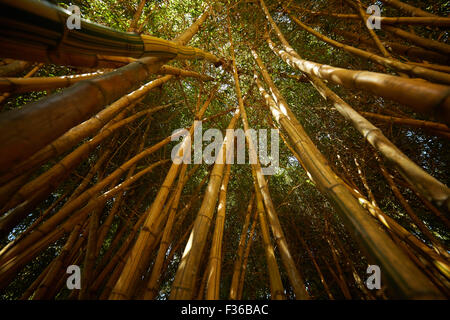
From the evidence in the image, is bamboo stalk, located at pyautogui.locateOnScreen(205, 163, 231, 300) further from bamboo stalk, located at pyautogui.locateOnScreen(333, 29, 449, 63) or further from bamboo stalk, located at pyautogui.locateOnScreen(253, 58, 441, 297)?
bamboo stalk, located at pyautogui.locateOnScreen(333, 29, 449, 63)

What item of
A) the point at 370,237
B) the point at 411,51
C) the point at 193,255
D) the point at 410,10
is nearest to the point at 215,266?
the point at 193,255

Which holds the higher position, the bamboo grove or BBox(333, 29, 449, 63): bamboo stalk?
BBox(333, 29, 449, 63): bamboo stalk

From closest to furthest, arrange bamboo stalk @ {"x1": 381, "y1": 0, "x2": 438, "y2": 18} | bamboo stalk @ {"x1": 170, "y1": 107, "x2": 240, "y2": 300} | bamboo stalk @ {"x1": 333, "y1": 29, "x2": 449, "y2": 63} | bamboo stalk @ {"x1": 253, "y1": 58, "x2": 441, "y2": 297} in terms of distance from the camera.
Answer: bamboo stalk @ {"x1": 253, "y1": 58, "x2": 441, "y2": 297}
bamboo stalk @ {"x1": 170, "y1": 107, "x2": 240, "y2": 300}
bamboo stalk @ {"x1": 381, "y1": 0, "x2": 438, "y2": 18}
bamboo stalk @ {"x1": 333, "y1": 29, "x2": 449, "y2": 63}

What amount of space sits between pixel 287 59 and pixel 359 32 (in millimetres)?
1924

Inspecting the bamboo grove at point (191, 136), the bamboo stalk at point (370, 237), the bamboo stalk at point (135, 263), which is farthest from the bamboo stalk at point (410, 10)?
the bamboo stalk at point (135, 263)

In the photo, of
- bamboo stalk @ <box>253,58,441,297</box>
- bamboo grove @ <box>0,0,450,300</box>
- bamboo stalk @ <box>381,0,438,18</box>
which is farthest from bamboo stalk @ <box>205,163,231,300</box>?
bamboo stalk @ <box>381,0,438,18</box>

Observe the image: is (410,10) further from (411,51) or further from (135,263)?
(135,263)

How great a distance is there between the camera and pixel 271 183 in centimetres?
404

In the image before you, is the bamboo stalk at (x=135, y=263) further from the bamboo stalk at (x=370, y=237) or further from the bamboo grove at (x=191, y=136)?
the bamboo stalk at (x=370, y=237)

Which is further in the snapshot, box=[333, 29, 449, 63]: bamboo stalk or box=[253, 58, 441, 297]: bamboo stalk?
box=[333, 29, 449, 63]: bamboo stalk

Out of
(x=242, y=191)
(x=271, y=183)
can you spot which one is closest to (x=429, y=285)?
(x=242, y=191)

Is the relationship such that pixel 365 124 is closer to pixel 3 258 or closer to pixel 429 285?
pixel 429 285

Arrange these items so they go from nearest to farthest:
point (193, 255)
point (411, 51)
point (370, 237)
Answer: point (370, 237) < point (193, 255) < point (411, 51)

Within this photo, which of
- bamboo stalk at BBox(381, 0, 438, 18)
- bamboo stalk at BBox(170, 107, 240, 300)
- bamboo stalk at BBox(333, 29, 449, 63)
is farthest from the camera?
bamboo stalk at BBox(333, 29, 449, 63)
